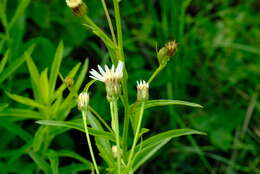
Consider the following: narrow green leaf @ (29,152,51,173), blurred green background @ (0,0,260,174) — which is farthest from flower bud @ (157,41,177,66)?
blurred green background @ (0,0,260,174)

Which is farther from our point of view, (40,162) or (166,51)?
(40,162)

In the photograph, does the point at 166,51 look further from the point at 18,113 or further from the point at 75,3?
the point at 18,113

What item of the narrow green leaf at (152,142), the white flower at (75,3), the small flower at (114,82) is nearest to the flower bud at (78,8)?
the white flower at (75,3)

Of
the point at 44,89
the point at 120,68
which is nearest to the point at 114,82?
the point at 120,68

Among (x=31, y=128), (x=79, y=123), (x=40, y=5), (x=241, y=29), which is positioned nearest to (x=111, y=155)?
(x=79, y=123)

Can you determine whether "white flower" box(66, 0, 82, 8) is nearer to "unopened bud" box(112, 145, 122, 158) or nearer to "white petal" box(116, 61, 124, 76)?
"white petal" box(116, 61, 124, 76)

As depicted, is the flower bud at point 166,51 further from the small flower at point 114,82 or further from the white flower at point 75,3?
the white flower at point 75,3

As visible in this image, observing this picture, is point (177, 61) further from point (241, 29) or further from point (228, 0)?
point (228, 0)

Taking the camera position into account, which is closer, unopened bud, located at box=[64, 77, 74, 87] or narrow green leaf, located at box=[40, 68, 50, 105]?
unopened bud, located at box=[64, 77, 74, 87]
